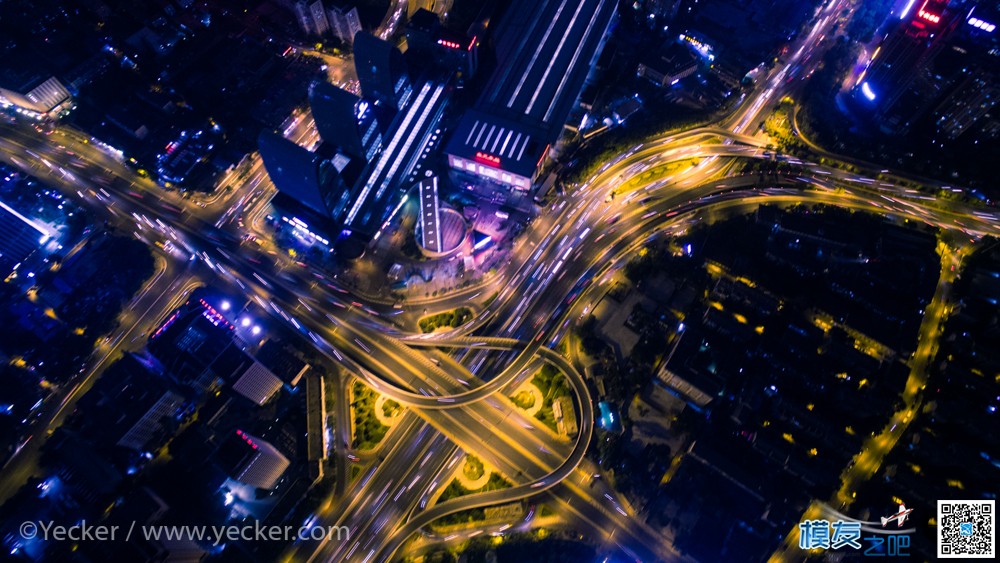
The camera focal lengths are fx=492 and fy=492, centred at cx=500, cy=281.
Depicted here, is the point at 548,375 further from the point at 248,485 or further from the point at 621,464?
the point at 248,485

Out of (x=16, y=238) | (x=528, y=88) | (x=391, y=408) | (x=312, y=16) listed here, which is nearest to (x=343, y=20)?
(x=312, y=16)

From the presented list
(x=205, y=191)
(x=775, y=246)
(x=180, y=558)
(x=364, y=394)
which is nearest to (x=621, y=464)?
(x=364, y=394)

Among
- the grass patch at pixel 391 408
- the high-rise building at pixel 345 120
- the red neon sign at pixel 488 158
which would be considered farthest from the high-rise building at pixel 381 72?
the grass patch at pixel 391 408

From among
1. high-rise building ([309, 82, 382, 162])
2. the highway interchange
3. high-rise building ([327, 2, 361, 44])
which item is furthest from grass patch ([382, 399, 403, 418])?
high-rise building ([327, 2, 361, 44])

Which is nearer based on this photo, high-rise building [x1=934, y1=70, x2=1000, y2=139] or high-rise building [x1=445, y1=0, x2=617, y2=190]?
high-rise building [x1=934, y1=70, x2=1000, y2=139]

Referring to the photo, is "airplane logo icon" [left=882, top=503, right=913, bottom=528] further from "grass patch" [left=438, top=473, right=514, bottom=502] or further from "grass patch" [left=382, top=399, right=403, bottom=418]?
"grass patch" [left=382, top=399, right=403, bottom=418]

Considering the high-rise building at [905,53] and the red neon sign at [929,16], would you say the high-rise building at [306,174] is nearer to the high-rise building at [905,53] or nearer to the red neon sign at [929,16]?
the high-rise building at [905,53]
